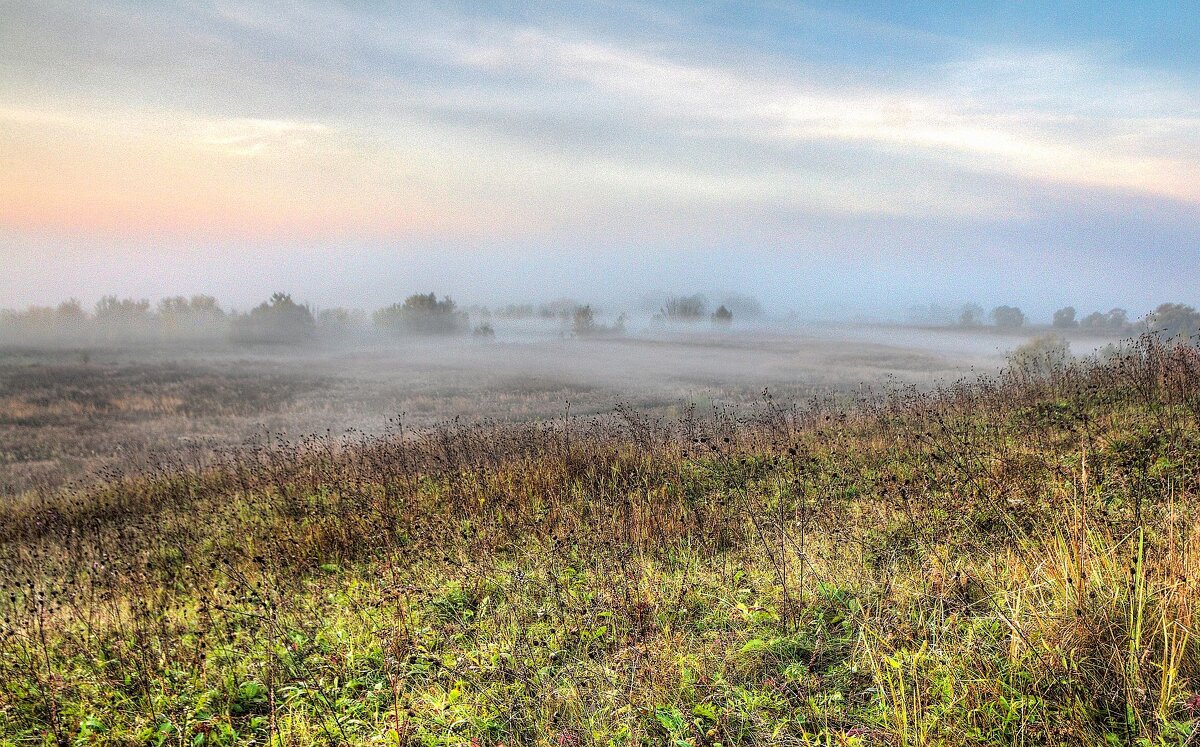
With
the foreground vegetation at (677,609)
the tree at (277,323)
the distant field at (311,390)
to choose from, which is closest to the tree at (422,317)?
the tree at (277,323)

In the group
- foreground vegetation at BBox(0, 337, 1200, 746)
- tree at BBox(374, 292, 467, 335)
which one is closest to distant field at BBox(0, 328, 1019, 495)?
foreground vegetation at BBox(0, 337, 1200, 746)

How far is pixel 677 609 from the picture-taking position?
455 centimetres

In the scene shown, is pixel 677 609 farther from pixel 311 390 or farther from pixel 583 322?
pixel 583 322

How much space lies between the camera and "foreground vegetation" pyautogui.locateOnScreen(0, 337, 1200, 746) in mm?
3016

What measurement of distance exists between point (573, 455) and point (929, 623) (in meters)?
7.14

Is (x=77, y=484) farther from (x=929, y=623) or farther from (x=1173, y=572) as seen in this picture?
(x=1173, y=572)

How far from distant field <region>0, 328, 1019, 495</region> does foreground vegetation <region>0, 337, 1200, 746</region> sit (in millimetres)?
10663

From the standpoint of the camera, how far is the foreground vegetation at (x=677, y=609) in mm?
3016

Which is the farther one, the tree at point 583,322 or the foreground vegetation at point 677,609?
the tree at point 583,322

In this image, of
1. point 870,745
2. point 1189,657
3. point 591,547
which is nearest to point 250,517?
point 591,547

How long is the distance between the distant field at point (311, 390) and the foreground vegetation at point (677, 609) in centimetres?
1066

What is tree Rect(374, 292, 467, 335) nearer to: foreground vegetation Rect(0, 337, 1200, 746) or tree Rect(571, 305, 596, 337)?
tree Rect(571, 305, 596, 337)

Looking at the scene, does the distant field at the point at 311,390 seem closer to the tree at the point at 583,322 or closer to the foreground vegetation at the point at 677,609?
the foreground vegetation at the point at 677,609

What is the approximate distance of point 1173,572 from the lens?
125 inches
